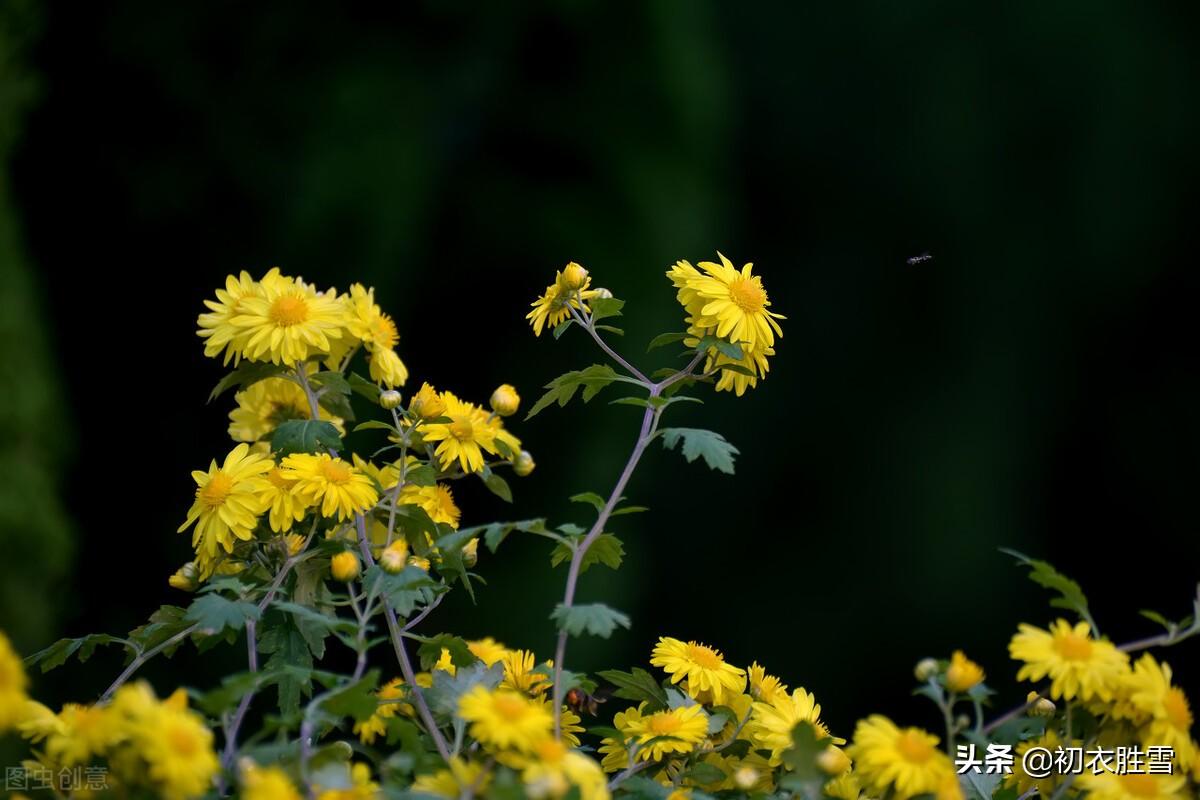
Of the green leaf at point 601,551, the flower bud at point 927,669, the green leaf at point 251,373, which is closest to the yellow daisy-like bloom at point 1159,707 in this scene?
the flower bud at point 927,669

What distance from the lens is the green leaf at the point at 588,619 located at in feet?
2.95

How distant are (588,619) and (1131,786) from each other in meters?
0.35

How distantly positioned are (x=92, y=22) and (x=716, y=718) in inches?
103

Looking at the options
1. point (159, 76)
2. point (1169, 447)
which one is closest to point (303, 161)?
point (159, 76)

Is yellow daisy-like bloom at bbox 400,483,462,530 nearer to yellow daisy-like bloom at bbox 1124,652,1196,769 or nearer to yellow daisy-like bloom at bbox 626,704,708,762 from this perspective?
yellow daisy-like bloom at bbox 626,704,708,762

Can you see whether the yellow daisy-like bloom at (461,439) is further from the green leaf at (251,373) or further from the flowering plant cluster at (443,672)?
the green leaf at (251,373)

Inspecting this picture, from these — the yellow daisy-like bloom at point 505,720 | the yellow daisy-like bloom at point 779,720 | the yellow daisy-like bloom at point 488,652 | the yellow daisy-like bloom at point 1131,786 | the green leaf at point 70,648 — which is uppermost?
the green leaf at point 70,648

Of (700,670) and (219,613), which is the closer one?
(219,613)

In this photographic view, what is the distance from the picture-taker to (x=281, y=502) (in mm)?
1044

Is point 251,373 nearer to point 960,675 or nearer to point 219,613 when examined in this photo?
point 219,613

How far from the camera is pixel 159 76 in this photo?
9.95 ft

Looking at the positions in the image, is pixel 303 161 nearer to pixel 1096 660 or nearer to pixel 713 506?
pixel 713 506

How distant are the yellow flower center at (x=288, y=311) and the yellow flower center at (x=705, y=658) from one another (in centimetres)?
40

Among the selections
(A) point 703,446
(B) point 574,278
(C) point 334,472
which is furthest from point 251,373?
(A) point 703,446
